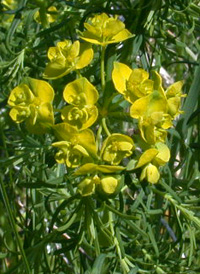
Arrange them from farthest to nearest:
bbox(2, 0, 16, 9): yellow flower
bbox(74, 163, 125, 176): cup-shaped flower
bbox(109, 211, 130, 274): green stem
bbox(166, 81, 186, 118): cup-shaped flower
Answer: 1. bbox(2, 0, 16, 9): yellow flower
2. bbox(109, 211, 130, 274): green stem
3. bbox(166, 81, 186, 118): cup-shaped flower
4. bbox(74, 163, 125, 176): cup-shaped flower

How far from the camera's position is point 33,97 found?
114cm

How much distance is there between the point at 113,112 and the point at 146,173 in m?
0.16

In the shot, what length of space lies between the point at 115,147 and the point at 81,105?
11cm

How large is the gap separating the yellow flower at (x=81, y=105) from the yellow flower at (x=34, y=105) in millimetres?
37

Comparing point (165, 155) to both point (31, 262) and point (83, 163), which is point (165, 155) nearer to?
point (83, 163)

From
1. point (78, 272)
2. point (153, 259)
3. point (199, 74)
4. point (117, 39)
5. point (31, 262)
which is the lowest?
point (78, 272)

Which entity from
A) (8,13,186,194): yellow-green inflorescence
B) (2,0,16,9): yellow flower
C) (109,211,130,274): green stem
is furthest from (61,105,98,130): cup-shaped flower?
(2,0,16,9): yellow flower

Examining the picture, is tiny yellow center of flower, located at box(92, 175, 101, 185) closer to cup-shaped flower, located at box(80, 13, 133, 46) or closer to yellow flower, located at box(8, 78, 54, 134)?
yellow flower, located at box(8, 78, 54, 134)

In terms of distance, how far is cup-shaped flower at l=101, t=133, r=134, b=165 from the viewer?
105 centimetres

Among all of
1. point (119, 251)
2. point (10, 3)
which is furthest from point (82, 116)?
point (10, 3)

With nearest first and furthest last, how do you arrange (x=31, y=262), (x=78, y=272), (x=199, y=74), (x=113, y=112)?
(x=113, y=112), (x=31, y=262), (x=199, y=74), (x=78, y=272)

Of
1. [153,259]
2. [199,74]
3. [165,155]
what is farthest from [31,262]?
[199,74]

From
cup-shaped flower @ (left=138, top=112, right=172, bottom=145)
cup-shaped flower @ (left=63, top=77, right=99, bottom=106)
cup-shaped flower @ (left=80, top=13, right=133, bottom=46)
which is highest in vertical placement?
cup-shaped flower @ (left=80, top=13, right=133, bottom=46)

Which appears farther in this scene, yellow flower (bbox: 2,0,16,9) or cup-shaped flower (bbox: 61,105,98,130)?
yellow flower (bbox: 2,0,16,9)
